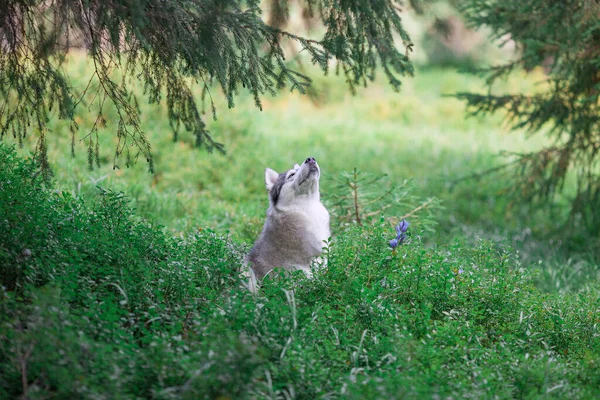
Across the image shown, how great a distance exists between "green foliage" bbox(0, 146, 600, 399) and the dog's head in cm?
46

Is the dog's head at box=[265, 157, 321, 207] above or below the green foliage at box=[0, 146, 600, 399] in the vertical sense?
above

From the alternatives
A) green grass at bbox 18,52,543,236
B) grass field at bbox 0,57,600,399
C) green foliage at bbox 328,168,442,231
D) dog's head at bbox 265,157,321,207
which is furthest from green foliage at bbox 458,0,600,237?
dog's head at bbox 265,157,321,207

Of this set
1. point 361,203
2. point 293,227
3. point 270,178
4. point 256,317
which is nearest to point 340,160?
point 361,203

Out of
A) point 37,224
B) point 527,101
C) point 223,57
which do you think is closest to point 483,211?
point 527,101

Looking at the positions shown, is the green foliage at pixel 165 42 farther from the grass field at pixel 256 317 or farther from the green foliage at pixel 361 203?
the green foliage at pixel 361 203

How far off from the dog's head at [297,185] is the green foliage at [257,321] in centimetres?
46

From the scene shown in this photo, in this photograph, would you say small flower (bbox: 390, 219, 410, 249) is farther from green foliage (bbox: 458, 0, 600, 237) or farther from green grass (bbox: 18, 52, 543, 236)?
green foliage (bbox: 458, 0, 600, 237)

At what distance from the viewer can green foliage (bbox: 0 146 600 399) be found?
10.0 ft

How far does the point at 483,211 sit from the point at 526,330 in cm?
527

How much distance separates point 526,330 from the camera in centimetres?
430

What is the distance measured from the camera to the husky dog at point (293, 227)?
4.93 metres

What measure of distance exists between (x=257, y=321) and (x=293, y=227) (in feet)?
4.81

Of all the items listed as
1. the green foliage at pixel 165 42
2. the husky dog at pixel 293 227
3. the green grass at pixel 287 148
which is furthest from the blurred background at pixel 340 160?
the husky dog at pixel 293 227

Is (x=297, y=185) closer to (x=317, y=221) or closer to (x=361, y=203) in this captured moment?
(x=317, y=221)
